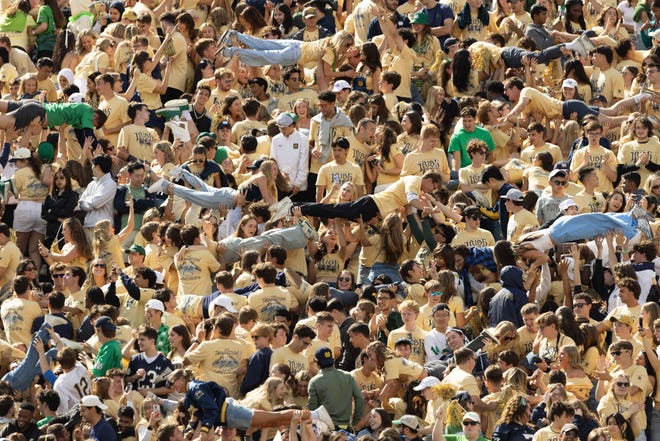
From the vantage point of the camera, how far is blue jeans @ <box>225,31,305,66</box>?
81.4 ft

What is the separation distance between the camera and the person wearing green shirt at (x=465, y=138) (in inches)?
906

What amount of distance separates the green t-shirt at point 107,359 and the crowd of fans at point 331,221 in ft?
0.10

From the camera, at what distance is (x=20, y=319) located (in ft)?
68.4

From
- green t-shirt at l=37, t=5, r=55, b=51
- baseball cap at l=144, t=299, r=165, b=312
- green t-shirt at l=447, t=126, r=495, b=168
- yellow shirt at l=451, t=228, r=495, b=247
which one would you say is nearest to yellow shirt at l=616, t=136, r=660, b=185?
green t-shirt at l=447, t=126, r=495, b=168

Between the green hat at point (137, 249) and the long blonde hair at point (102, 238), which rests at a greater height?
the green hat at point (137, 249)

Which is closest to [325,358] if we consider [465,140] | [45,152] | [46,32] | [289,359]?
[289,359]

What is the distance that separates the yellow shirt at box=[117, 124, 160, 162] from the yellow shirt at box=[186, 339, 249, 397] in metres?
5.07

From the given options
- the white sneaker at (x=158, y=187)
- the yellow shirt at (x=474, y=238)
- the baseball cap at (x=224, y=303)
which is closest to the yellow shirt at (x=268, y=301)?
the baseball cap at (x=224, y=303)

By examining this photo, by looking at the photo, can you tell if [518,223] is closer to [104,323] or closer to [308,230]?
[308,230]

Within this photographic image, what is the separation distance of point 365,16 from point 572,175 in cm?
441

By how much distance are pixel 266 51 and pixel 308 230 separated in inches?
158

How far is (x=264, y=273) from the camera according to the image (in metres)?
20.3

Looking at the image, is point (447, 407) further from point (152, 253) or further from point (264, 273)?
point (152, 253)

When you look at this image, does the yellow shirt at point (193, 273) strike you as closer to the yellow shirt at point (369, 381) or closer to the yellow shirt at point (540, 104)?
the yellow shirt at point (369, 381)
